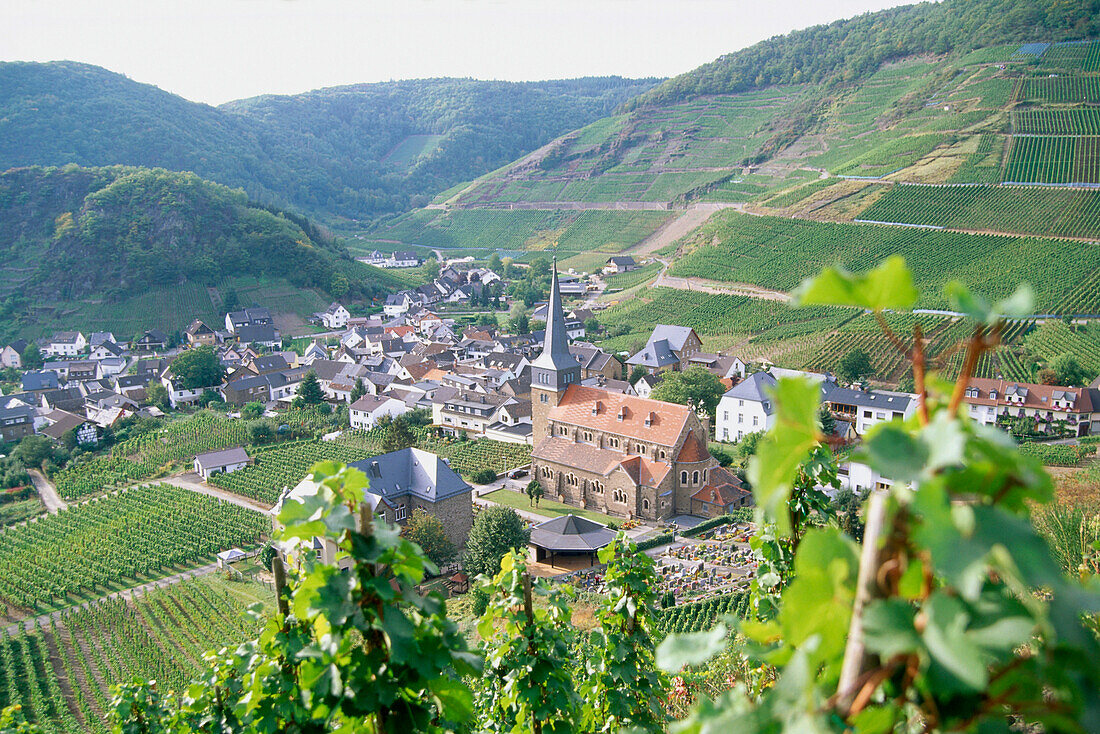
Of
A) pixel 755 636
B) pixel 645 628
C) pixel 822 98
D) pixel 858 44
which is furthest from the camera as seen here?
pixel 858 44

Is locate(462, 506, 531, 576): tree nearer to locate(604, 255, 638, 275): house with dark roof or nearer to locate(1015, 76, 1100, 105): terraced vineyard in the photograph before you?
locate(604, 255, 638, 275): house with dark roof

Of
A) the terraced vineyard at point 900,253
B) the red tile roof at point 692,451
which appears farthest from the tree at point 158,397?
the terraced vineyard at point 900,253

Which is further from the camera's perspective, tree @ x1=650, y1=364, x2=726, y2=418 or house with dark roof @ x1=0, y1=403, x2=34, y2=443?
house with dark roof @ x1=0, y1=403, x2=34, y2=443

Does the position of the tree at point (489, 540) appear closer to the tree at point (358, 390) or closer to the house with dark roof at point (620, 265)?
the tree at point (358, 390)

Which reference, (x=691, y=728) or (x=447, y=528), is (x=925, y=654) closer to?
(x=691, y=728)

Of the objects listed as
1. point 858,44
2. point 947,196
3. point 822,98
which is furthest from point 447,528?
point 858,44

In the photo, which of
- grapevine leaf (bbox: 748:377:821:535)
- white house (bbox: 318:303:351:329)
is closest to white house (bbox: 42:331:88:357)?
white house (bbox: 318:303:351:329)
